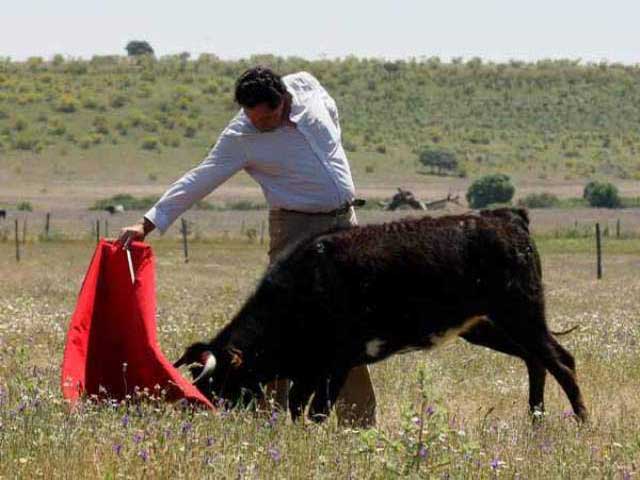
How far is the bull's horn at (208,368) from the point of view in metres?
9.66

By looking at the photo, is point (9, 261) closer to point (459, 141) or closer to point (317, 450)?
point (317, 450)

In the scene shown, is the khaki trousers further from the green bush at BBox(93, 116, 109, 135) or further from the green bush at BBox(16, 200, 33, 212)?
the green bush at BBox(93, 116, 109, 135)

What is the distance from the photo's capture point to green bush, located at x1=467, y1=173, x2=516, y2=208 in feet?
214

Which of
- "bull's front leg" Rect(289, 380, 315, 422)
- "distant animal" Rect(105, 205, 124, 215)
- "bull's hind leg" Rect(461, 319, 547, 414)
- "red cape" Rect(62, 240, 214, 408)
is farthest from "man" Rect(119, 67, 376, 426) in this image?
"distant animal" Rect(105, 205, 124, 215)

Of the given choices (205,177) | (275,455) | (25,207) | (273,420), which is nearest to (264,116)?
(205,177)

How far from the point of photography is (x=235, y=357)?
986 centimetres

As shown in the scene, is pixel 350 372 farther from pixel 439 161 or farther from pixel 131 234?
pixel 439 161

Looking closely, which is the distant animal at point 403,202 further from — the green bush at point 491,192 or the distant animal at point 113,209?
the distant animal at point 113,209

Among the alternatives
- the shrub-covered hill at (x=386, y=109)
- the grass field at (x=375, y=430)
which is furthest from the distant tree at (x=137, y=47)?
the grass field at (x=375, y=430)

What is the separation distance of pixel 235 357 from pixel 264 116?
147cm

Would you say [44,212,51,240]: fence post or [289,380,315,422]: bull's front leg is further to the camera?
[44,212,51,240]: fence post

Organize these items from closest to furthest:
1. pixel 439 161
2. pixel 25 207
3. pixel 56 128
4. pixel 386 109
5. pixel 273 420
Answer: pixel 273 420 → pixel 25 207 → pixel 439 161 → pixel 56 128 → pixel 386 109

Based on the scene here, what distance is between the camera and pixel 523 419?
10.2m

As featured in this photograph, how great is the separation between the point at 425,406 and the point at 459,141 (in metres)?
81.7
